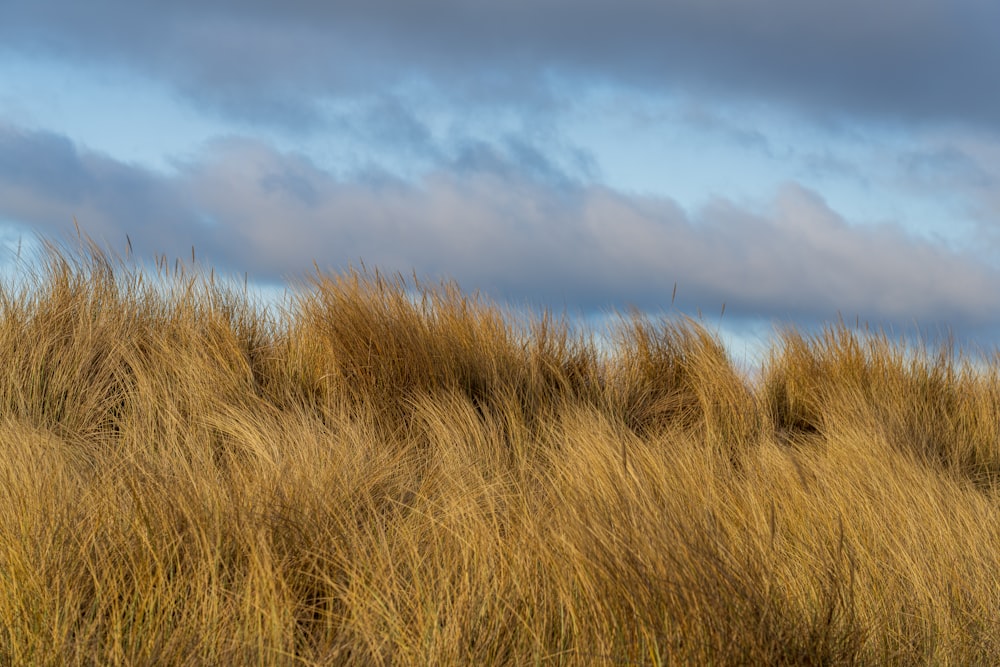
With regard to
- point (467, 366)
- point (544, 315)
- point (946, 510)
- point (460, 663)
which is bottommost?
point (460, 663)

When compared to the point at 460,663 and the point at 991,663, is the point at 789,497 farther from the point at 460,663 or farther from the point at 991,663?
the point at 460,663

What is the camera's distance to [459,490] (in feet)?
10.7

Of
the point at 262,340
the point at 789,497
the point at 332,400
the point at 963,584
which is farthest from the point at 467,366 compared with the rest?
the point at 963,584

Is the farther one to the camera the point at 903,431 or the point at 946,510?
the point at 903,431

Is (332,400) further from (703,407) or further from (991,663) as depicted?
(991,663)

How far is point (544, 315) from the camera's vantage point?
524 centimetres

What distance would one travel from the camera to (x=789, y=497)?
11.3ft

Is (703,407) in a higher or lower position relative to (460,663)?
higher

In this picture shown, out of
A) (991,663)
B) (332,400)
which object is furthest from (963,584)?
(332,400)

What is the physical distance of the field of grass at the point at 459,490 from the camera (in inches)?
81.7

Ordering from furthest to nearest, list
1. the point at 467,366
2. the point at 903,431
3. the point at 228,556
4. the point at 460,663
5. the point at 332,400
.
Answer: the point at 903,431, the point at 467,366, the point at 332,400, the point at 228,556, the point at 460,663

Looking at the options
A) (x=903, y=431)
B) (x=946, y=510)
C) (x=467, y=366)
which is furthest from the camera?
(x=903, y=431)

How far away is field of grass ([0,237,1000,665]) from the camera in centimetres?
208

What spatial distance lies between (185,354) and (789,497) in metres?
3.14
